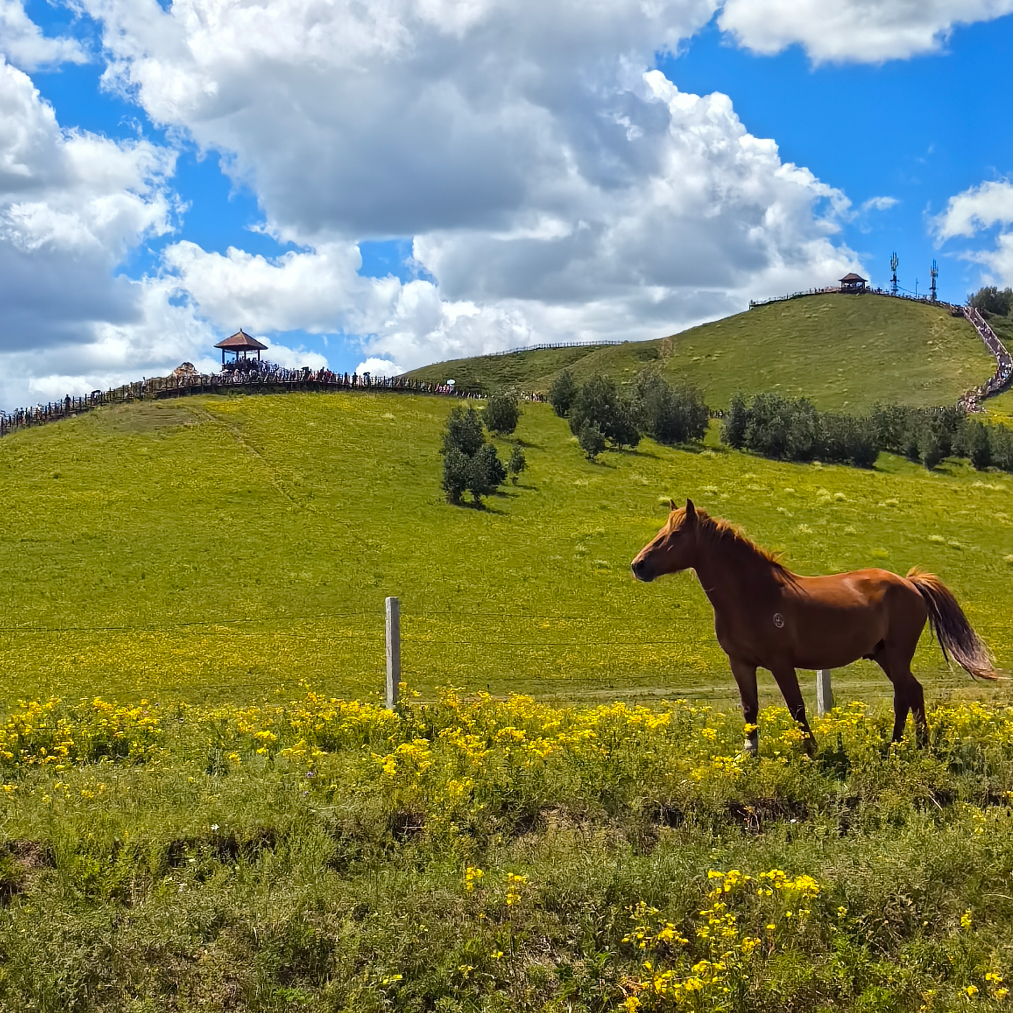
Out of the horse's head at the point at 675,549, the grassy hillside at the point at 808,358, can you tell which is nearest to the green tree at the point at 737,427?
the grassy hillside at the point at 808,358

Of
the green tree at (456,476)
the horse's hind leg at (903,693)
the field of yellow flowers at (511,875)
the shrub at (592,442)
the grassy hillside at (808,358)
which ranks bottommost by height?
the field of yellow flowers at (511,875)

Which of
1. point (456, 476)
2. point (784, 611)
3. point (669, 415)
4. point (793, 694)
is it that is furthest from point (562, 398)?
point (793, 694)

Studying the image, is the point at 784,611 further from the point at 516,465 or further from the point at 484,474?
the point at 516,465

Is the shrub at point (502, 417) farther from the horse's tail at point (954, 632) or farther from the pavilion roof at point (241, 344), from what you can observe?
the horse's tail at point (954, 632)

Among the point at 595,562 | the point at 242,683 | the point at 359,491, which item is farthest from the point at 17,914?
the point at 359,491

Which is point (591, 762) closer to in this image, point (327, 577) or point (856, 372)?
point (327, 577)

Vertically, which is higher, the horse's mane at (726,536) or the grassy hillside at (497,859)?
the horse's mane at (726,536)

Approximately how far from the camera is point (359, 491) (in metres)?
51.9

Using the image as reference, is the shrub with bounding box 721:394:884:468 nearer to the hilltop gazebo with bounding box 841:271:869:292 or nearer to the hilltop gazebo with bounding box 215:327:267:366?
the hilltop gazebo with bounding box 215:327:267:366

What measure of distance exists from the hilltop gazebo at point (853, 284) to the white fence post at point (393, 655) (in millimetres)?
170691

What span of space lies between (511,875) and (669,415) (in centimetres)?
6876

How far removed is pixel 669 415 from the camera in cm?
7494

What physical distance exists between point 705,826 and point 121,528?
1520 inches

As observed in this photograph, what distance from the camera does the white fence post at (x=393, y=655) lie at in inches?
540
